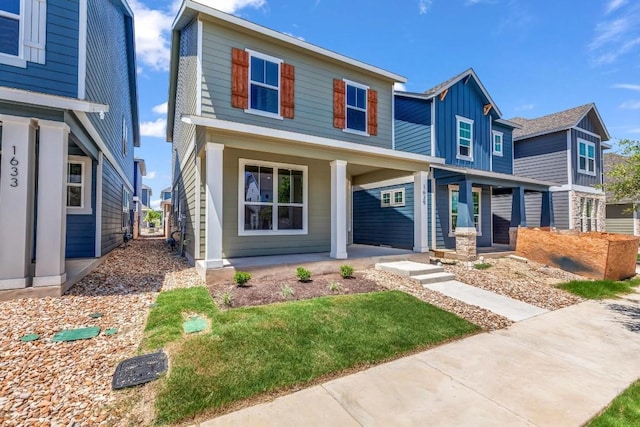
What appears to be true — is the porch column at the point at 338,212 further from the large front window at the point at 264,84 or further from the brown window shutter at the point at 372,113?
the brown window shutter at the point at 372,113

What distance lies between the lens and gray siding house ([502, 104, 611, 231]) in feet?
47.7

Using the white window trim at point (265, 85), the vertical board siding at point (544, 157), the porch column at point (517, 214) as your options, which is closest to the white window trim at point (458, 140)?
the porch column at point (517, 214)

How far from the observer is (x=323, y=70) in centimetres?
896

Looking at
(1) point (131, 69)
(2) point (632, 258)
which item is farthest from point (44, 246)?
(2) point (632, 258)

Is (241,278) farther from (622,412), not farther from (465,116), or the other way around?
(465,116)

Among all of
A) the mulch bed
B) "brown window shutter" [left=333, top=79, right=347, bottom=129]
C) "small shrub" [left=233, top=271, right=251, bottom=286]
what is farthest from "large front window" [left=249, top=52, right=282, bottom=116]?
the mulch bed

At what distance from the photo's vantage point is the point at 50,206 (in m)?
4.79

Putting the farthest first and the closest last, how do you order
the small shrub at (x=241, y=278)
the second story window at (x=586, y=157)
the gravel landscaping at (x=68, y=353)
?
1. the second story window at (x=586, y=157)
2. the small shrub at (x=241, y=278)
3. the gravel landscaping at (x=68, y=353)

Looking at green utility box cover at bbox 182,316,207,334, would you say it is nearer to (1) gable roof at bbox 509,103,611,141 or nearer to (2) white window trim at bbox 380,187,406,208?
(2) white window trim at bbox 380,187,406,208

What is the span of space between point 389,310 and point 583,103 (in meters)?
18.8

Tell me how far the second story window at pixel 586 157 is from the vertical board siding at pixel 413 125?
1007cm

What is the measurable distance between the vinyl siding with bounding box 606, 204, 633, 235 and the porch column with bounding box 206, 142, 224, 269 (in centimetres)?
2425

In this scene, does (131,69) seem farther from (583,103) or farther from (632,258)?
(583,103)

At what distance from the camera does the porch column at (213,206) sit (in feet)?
19.9
